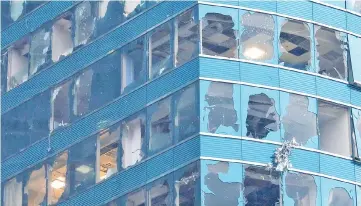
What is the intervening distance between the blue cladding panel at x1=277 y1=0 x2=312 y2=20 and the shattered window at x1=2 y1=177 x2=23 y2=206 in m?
13.8

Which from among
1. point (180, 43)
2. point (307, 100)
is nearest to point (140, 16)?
point (180, 43)

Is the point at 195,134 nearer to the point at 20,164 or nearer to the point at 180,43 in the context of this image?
the point at 180,43

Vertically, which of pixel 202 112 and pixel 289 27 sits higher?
pixel 289 27

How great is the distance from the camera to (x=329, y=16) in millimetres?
66000

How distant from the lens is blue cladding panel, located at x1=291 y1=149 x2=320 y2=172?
63.0 m

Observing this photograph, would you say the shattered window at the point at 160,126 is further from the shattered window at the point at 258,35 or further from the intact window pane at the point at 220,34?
the shattered window at the point at 258,35

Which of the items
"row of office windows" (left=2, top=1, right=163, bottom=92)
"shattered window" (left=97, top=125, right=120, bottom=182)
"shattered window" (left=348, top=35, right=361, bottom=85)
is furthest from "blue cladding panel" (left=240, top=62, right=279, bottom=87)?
"shattered window" (left=97, top=125, right=120, bottom=182)

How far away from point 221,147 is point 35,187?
11068 mm

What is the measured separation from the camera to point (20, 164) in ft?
233

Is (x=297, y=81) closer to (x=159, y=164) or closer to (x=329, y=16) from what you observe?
(x=329, y=16)

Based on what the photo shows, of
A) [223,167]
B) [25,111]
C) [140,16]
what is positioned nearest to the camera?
[223,167]

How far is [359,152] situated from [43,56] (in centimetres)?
1481

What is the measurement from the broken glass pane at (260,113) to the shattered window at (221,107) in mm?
346

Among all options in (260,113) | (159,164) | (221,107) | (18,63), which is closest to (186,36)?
(221,107)
